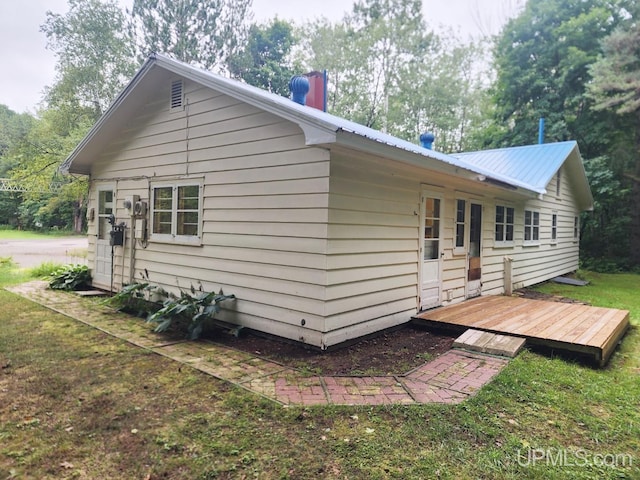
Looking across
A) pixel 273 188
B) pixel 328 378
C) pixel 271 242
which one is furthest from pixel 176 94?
pixel 328 378

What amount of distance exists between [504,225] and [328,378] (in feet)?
21.0

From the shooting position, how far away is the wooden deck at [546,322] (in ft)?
14.4

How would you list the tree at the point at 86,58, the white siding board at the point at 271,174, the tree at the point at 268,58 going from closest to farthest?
the white siding board at the point at 271,174 < the tree at the point at 86,58 < the tree at the point at 268,58

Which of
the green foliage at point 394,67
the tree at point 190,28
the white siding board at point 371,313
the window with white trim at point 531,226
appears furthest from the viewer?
the green foliage at point 394,67

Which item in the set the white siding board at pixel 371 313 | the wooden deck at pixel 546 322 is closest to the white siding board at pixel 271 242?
the white siding board at pixel 371 313

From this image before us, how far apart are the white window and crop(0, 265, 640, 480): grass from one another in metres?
2.31

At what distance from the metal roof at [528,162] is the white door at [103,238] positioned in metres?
7.92

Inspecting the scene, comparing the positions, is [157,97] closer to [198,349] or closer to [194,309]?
[194,309]

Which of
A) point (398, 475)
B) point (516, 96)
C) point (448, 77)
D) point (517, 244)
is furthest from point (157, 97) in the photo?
point (448, 77)

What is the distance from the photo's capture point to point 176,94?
5980 millimetres

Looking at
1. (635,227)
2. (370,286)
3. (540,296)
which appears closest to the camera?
(370,286)

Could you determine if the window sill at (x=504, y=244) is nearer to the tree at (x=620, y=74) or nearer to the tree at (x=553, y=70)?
the tree at (x=620, y=74)

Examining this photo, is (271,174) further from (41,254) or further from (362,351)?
(41,254)

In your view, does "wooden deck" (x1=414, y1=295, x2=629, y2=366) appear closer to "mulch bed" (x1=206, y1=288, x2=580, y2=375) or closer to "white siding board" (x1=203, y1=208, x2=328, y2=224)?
"mulch bed" (x1=206, y1=288, x2=580, y2=375)
